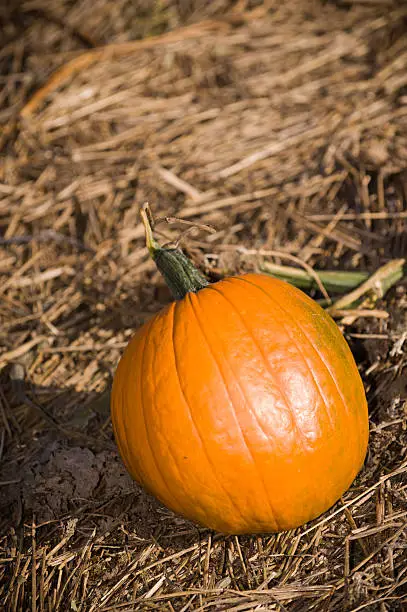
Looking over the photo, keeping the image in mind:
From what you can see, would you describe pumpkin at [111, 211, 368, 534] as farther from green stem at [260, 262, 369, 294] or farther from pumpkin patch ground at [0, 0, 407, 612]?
green stem at [260, 262, 369, 294]

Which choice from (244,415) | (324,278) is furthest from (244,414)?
(324,278)

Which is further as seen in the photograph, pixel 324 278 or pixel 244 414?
pixel 324 278

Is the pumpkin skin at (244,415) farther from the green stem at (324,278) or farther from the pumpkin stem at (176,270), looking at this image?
the green stem at (324,278)

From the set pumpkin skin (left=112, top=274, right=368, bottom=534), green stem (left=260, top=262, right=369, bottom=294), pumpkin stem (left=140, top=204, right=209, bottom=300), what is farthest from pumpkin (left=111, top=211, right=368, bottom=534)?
green stem (left=260, top=262, right=369, bottom=294)

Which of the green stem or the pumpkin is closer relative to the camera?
the pumpkin

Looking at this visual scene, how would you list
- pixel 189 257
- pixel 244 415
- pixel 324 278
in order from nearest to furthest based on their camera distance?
pixel 244 415 < pixel 189 257 < pixel 324 278

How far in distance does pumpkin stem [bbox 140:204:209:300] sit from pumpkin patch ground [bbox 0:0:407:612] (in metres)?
0.09

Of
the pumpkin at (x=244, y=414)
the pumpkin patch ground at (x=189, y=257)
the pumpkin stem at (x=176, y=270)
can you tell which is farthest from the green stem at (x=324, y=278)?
the pumpkin at (x=244, y=414)

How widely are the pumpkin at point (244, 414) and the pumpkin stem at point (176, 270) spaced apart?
15cm

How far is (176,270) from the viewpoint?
222 cm

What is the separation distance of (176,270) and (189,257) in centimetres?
50

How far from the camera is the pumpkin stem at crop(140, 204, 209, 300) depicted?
220 cm

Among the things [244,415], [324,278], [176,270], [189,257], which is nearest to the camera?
[244,415]

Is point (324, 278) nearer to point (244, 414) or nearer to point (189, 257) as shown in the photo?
point (189, 257)
